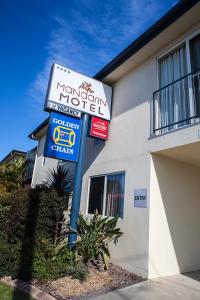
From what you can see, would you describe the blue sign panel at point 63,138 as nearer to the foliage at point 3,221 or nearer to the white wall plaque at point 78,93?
the white wall plaque at point 78,93

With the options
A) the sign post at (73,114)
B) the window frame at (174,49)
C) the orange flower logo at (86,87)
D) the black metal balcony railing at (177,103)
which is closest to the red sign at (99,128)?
the sign post at (73,114)

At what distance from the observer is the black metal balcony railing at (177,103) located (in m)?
5.86

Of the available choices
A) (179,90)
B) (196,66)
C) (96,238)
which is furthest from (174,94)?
(96,238)

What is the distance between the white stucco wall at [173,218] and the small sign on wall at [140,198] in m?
0.22

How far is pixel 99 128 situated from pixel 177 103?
2.97 meters

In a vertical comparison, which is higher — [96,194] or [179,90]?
[179,90]

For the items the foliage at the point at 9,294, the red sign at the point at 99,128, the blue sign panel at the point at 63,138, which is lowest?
the foliage at the point at 9,294

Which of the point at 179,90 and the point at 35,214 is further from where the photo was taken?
the point at 35,214

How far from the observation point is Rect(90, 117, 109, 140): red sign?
8.27m

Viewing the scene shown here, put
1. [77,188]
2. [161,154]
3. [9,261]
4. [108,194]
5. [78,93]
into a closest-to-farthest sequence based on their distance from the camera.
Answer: [9,261], [161,154], [77,188], [108,194], [78,93]

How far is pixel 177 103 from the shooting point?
634cm

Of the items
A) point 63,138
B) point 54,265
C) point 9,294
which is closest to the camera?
point 9,294

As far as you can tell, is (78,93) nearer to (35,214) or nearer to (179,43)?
(179,43)

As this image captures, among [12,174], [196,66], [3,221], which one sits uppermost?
[196,66]
